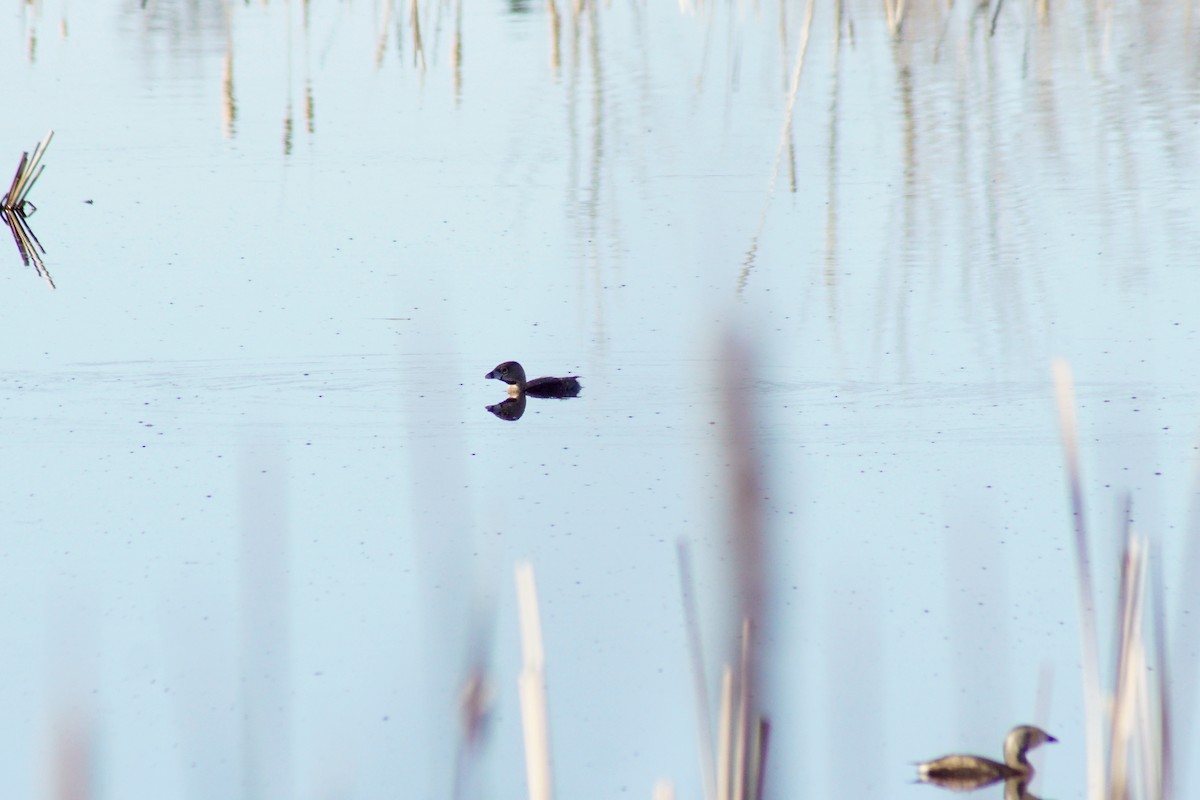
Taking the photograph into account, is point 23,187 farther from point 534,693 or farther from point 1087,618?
point 534,693

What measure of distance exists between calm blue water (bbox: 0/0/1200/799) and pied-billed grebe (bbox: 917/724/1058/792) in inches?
1.7

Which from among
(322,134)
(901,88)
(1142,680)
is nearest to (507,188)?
(322,134)

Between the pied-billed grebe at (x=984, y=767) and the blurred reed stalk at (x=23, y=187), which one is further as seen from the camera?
the blurred reed stalk at (x=23, y=187)

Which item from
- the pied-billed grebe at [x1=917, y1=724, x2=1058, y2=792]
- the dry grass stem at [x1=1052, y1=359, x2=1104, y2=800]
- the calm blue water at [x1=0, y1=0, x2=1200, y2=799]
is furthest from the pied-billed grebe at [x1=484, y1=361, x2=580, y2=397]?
the dry grass stem at [x1=1052, y1=359, x2=1104, y2=800]

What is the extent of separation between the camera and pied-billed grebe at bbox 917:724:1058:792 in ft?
7.97

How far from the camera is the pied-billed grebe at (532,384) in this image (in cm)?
439

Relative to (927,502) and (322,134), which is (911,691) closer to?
(927,502)

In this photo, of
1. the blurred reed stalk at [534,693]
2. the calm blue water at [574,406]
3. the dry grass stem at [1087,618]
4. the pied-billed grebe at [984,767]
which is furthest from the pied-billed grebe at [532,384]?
the blurred reed stalk at [534,693]

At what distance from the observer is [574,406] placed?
175 inches

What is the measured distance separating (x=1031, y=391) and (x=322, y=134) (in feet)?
14.4

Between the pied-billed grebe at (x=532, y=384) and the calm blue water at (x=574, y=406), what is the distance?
0.08 metres

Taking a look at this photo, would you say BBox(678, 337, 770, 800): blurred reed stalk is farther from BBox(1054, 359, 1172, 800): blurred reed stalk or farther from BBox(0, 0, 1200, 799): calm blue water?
BBox(1054, 359, 1172, 800): blurred reed stalk

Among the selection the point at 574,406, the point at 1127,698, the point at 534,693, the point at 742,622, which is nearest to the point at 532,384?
the point at 574,406

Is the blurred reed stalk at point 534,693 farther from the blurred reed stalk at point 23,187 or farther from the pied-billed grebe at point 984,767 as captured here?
the blurred reed stalk at point 23,187
